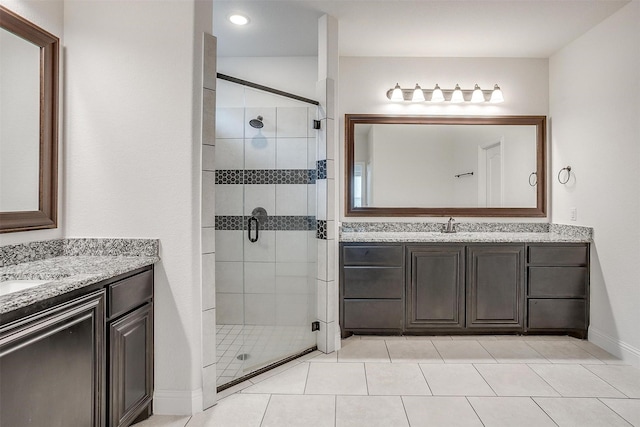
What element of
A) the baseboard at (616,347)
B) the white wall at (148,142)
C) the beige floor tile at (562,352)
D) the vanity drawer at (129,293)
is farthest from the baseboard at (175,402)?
the baseboard at (616,347)

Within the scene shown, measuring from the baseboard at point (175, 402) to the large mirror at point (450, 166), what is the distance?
6.85 ft

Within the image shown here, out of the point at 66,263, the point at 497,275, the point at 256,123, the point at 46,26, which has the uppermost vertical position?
the point at 46,26

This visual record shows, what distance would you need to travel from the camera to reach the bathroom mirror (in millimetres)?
1691

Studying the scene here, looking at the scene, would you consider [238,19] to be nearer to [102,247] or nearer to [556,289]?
[102,247]

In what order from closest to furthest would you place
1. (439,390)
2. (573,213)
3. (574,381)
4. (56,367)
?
(56,367)
(439,390)
(574,381)
(573,213)

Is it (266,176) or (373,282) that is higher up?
(266,176)

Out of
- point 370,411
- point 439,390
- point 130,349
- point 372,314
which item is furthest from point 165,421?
→ point 372,314

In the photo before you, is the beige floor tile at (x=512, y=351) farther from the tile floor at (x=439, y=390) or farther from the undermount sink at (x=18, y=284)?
the undermount sink at (x=18, y=284)

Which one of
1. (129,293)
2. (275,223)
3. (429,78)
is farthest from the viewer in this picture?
(429,78)

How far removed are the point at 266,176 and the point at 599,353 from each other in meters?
2.89

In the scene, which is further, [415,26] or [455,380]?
[415,26]

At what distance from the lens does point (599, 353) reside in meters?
2.74

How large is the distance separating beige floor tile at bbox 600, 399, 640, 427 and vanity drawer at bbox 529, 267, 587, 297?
40.7 inches

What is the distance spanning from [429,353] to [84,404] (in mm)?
2251
